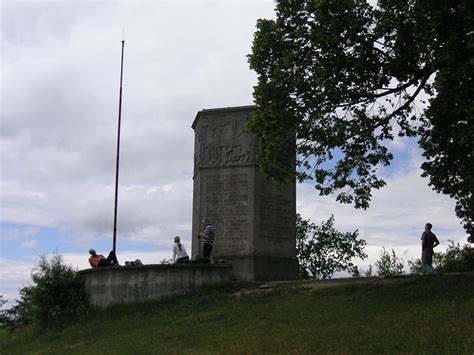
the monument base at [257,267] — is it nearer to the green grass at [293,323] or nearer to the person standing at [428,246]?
the green grass at [293,323]

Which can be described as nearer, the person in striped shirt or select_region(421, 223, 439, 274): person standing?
select_region(421, 223, 439, 274): person standing

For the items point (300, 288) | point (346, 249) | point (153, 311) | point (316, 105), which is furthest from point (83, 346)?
point (346, 249)

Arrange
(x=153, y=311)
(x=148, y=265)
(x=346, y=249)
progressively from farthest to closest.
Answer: (x=346, y=249), (x=148, y=265), (x=153, y=311)

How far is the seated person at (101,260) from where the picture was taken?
20484 millimetres

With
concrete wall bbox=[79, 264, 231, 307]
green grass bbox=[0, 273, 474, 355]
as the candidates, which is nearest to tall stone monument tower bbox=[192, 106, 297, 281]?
concrete wall bbox=[79, 264, 231, 307]

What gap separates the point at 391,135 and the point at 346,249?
498 inches

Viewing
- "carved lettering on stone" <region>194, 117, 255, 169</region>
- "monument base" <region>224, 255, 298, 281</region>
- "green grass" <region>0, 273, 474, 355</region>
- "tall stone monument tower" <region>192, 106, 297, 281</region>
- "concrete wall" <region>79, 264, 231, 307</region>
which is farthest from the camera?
"carved lettering on stone" <region>194, 117, 255, 169</region>

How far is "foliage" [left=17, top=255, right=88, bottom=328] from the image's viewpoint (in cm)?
1950

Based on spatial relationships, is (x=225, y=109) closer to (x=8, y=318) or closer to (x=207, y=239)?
(x=207, y=239)

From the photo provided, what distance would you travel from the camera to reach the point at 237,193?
21.3m

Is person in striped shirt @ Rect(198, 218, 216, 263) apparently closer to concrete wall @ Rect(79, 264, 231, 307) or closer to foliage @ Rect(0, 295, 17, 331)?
concrete wall @ Rect(79, 264, 231, 307)

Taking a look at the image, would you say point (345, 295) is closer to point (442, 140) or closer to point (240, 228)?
point (442, 140)

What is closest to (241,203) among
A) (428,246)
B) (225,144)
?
(225,144)

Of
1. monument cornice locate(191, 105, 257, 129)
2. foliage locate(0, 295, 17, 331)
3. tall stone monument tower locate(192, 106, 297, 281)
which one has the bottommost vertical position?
foliage locate(0, 295, 17, 331)
